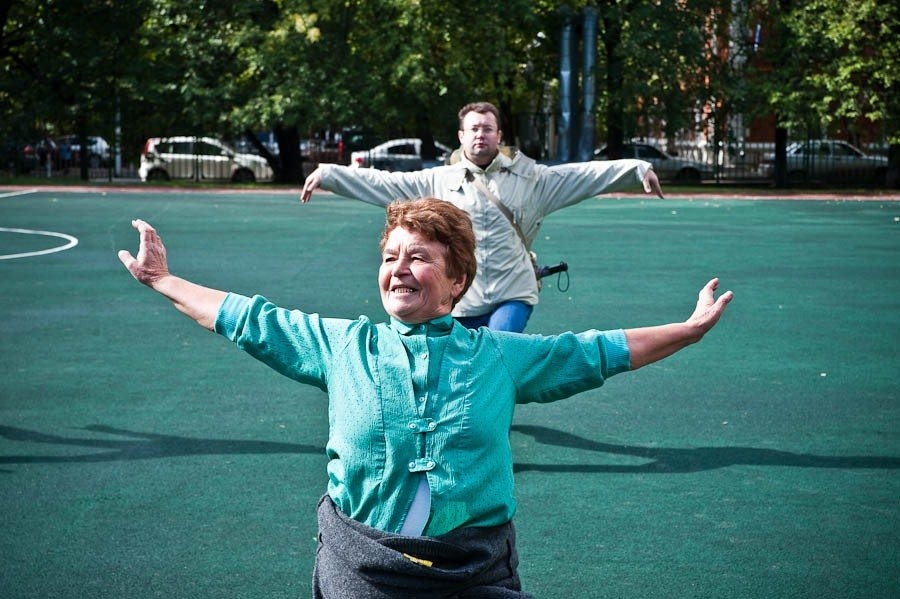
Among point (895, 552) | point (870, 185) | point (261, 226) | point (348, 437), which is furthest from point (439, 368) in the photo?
point (870, 185)

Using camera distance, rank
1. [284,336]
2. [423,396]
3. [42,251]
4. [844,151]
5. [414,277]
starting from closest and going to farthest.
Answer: [423,396]
[414,277]
[284,336]
[42,251]
[844,151]

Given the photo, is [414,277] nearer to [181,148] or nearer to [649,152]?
[181,148]

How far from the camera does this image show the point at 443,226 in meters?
3.42

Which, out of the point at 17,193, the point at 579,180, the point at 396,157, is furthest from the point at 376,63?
the point at 579,180

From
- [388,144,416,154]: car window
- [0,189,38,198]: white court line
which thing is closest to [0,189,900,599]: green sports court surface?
[0,189,38,198]: white court line

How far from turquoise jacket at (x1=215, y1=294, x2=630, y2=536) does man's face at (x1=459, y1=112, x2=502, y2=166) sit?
4.08 m

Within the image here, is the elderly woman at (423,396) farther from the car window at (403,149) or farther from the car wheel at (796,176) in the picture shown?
the car window at (403,149)

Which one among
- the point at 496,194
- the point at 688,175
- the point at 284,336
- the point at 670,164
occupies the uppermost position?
the point at 670,164

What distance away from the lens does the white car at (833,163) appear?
1736 inches

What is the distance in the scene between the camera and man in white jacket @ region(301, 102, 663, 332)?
7.61 metres

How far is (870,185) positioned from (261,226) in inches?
957

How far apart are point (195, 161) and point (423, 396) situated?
41693 millimetres

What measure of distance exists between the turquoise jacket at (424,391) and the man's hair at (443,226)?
0.50 ft

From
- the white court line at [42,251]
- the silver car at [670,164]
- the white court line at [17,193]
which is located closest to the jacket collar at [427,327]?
the white court line at [42,251]
